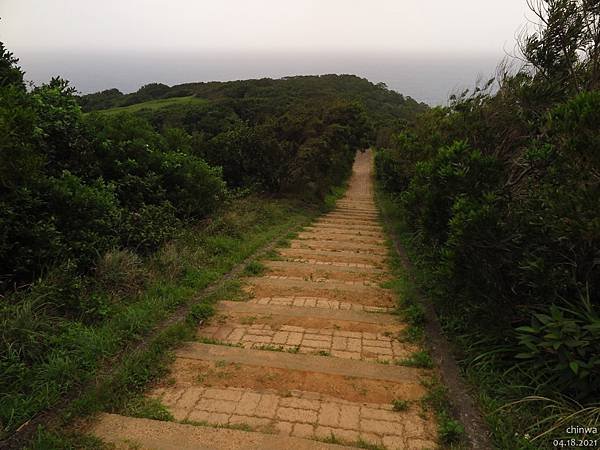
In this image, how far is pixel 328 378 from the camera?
3.34 meters

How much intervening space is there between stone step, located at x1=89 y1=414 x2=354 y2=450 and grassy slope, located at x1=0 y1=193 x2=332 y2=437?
374 mm

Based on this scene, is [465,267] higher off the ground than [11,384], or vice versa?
[465,267]

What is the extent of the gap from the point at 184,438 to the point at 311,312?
2233 mm

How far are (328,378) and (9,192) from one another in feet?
11.9

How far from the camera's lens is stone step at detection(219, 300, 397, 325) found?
4.55 metres

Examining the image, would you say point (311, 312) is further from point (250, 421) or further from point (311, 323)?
point (250, 421)

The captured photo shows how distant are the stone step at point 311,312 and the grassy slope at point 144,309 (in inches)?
23.1

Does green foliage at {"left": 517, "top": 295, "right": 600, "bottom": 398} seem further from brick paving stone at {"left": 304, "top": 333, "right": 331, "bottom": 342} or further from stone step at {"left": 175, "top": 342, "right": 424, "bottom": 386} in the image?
brick paving stone at {"left": 304, "top": 333, "right": 331, "bottom": 342}

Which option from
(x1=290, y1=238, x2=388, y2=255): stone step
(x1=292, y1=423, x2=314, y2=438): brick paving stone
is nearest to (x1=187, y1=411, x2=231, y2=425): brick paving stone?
(x1=292, y1=423, x2=314, y2=438): brick paving stone

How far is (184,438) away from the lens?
2.61m

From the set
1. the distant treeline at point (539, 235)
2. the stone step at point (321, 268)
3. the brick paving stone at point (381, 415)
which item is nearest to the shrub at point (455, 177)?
the distant treeline at point (539, 235)

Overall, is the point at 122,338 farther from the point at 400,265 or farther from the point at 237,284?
the point at 400,265

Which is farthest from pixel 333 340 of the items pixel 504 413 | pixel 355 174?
pixel 355 174

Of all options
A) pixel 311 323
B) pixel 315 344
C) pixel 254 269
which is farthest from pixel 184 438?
pixel 254 269
